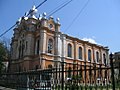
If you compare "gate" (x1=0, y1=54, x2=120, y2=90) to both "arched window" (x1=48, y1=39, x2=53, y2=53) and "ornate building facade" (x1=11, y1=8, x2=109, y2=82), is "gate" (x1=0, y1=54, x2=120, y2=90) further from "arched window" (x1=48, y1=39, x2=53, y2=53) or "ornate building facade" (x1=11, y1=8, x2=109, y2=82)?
"arched window" (x1=48, y1=39, x2=53, y2=53)

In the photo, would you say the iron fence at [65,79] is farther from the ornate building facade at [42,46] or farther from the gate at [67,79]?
the ornate building facade at [42,46]

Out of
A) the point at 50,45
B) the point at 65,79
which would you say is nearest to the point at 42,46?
the point at 50,45

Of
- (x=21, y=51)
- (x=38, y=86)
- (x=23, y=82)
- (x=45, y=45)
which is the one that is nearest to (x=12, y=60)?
(x=21, y=51)

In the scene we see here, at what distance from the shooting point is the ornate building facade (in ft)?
100

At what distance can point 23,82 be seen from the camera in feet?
38.2

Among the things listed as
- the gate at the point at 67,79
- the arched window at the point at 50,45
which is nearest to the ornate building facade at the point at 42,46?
the arched window at the point at 50,45

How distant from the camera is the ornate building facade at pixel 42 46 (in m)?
30.6

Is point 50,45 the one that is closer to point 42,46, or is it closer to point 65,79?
point 42,46

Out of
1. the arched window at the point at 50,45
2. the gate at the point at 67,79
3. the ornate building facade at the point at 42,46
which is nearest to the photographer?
the gate at the point at 67,79

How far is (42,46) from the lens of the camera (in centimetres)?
3017

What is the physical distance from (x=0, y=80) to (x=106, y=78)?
41.3 ft

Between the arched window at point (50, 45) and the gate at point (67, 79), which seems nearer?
the gate at point (67, 79)

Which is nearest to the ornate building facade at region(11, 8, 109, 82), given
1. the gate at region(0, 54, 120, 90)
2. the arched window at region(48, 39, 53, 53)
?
the arched window at region(48, 39, 53, 53)

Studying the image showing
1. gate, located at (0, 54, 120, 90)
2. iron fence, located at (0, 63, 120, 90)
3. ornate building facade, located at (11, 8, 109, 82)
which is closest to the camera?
gate, located at (0, 54, 120, 90)
